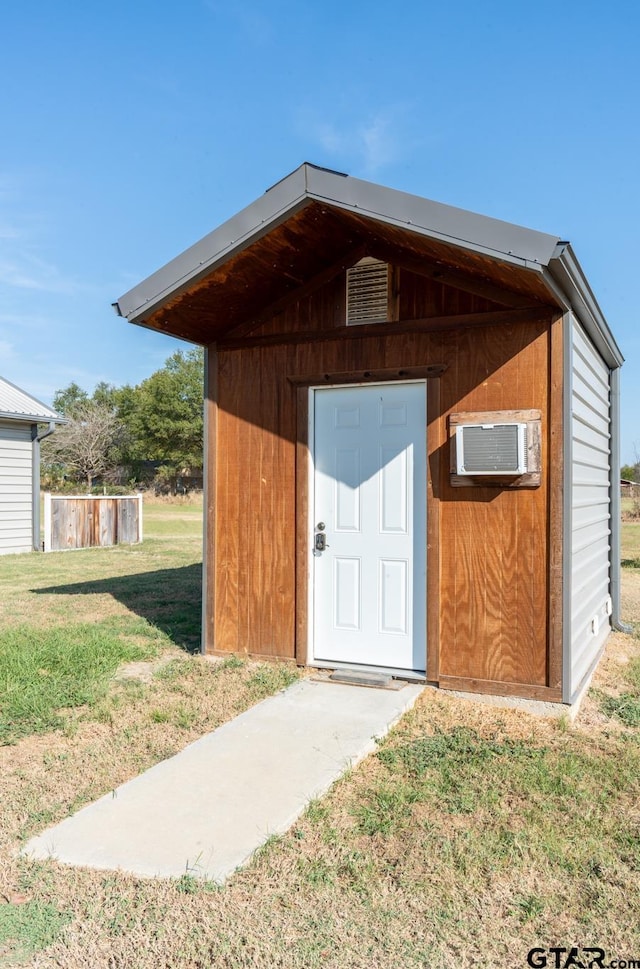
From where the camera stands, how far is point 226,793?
3188 millimetres

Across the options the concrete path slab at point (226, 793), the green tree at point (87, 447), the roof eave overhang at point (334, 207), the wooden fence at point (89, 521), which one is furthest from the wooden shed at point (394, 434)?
the green tree at point (87, 447)

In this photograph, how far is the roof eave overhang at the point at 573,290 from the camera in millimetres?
3904

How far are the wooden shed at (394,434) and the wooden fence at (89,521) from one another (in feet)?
32.9

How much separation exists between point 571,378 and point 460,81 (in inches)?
224

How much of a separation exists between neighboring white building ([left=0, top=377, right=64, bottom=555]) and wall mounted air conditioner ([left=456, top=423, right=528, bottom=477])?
11.3 meters

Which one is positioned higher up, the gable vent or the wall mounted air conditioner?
the gable vent

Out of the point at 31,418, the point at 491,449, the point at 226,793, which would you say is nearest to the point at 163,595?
the point at 491,449

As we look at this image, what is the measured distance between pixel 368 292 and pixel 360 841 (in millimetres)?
3752

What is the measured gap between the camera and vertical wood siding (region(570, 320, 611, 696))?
189 inches

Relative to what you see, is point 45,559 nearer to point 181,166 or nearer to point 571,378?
point 181,166

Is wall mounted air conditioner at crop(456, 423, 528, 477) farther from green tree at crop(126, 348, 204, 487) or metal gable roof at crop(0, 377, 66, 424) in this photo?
green tree at crop(126, 348, 204, 487)

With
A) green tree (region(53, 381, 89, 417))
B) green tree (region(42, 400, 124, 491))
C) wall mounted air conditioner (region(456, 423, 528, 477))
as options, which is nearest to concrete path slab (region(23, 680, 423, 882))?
wall mounted air conditioner (region(456, 423, 528, 477))

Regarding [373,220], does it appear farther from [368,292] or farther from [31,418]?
[31,418]

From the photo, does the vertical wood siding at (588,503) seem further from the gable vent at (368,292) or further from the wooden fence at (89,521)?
the wooden fence at (89,521)
